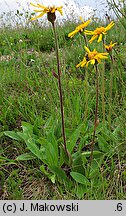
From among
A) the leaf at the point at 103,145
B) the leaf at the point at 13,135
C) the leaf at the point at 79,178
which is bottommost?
the leaf at the point at 79,178

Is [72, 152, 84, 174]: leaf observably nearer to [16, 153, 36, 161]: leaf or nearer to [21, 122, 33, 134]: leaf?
[16, 153, 36, 161]: leaf

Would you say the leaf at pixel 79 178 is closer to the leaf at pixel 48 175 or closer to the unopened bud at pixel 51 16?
the leaf at pixel 48 175

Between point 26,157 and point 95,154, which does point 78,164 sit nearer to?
point 95,154

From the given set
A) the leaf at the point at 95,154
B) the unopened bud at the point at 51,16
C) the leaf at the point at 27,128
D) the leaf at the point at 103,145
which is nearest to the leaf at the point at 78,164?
the leaf at the point at 95,154

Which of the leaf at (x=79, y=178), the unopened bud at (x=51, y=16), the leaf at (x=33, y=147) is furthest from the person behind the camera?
the leaf at (x=33, y=147)

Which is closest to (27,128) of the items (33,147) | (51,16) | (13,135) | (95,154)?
(13,135)

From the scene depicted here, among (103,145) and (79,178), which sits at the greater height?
(103,145)

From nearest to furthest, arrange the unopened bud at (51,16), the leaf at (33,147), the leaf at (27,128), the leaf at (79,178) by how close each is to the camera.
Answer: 1. the unopened bud at (51,16)
2. the leaf at (79,178)
3. the leaf at (33,147)
4. the leaf at (27,128)

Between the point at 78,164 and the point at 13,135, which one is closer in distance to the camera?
the point at 78,164

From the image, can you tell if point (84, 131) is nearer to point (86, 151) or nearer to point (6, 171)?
point (86, 151)

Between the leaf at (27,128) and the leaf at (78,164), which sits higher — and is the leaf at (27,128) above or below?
above

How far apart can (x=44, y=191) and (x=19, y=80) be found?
1233 millimetres

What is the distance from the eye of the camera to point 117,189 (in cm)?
141

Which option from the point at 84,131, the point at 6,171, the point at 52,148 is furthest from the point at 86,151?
the point at 6,171
